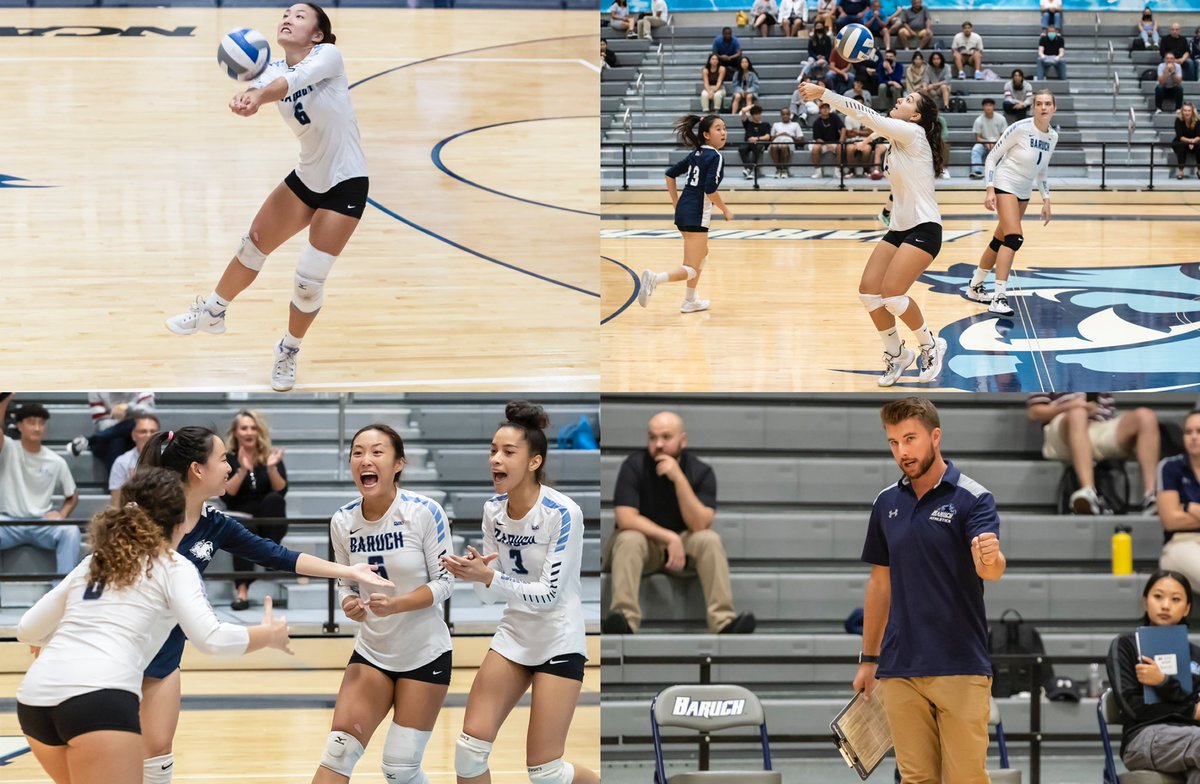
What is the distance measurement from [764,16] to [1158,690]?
10651mm

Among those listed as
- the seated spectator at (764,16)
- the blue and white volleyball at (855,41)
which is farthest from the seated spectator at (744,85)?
the blue and white volleyball at (855,41)

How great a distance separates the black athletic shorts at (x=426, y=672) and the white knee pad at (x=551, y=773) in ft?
1.45

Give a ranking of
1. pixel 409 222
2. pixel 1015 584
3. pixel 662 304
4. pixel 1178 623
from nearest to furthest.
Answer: pixel 1178 623 < pixel 1015 584 < pixel 662 304 < pixel 409 222

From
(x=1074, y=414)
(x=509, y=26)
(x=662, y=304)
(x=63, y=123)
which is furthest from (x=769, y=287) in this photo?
(x=509, y=26)

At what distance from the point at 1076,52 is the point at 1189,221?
441 centimetres

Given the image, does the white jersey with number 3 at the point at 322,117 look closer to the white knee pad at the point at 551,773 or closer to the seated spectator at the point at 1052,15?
the white knee pad at the point at 551,773

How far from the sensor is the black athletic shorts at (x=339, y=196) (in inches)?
227

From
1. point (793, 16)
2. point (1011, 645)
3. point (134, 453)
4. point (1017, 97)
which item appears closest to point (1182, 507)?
point (1011, 645)

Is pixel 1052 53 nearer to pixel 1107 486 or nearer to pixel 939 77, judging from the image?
pixel 939 77

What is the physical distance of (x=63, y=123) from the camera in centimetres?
1094

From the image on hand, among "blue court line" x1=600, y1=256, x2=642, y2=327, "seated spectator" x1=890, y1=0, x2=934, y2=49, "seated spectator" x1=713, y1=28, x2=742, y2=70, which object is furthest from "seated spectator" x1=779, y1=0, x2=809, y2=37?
"blue court line" x1=600, y1=256, x2=642, y2=327

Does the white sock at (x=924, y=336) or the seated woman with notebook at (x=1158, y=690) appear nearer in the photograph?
the seated woman with notebook at (x=1158, y=690)

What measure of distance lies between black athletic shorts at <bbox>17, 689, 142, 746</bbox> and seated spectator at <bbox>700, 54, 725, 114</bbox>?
10699 mm

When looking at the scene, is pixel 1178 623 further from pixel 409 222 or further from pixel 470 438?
pixel 409 222
